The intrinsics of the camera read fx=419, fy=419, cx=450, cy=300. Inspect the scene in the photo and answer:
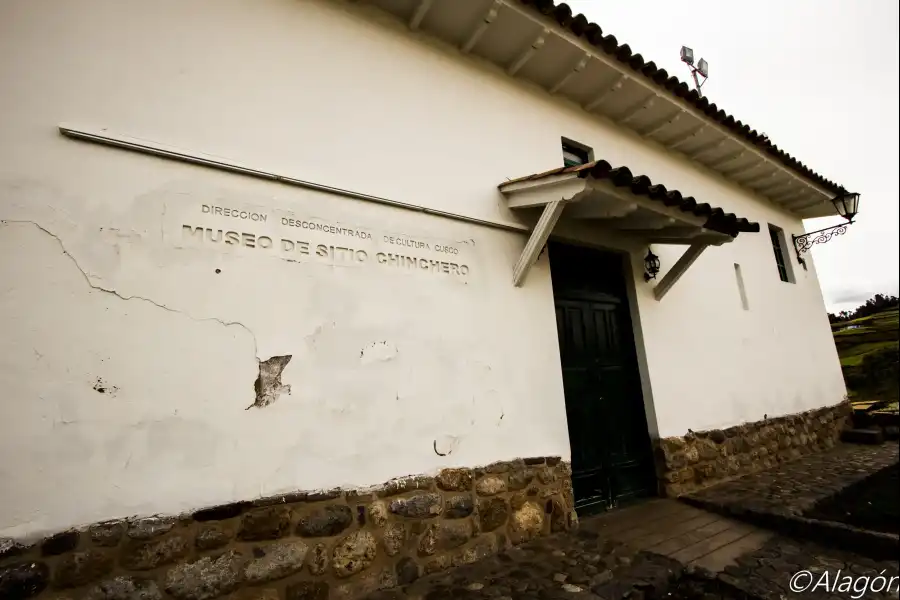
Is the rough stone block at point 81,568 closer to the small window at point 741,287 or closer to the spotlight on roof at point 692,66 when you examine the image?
the small window at point 741,287

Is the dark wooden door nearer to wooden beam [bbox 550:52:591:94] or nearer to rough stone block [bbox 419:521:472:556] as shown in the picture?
rough stone block [bbox 419:521:472:556]

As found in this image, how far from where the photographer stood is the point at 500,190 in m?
4.07

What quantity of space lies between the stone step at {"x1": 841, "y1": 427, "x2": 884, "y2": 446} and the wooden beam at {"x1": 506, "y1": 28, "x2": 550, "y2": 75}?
8733mm

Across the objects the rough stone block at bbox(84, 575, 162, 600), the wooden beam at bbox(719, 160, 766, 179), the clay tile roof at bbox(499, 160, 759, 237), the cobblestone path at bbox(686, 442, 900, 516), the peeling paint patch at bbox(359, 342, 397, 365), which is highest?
the wooden beam at bbox(719, 160, 766, 179)

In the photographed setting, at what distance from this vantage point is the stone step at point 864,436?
7.35 meters

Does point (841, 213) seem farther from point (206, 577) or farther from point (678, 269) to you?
point (206, 577)

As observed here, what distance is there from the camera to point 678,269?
4.93 m

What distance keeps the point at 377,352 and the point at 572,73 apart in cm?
384

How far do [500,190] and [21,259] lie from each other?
3.42 metres

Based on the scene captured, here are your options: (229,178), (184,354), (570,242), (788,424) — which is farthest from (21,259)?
(788,424)

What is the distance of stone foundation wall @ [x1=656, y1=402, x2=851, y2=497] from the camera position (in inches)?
186

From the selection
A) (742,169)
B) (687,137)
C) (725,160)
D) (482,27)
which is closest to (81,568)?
(482,27)

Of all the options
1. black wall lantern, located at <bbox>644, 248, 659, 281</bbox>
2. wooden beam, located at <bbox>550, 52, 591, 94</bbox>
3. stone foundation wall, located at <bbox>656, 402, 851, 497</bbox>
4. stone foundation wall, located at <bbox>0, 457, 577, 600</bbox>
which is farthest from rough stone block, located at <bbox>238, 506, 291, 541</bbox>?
wooden beam, located at <bbox>550, 52, 591, 94</bbox>

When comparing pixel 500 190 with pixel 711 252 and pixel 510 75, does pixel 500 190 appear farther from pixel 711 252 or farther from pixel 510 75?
pixel 711 252
